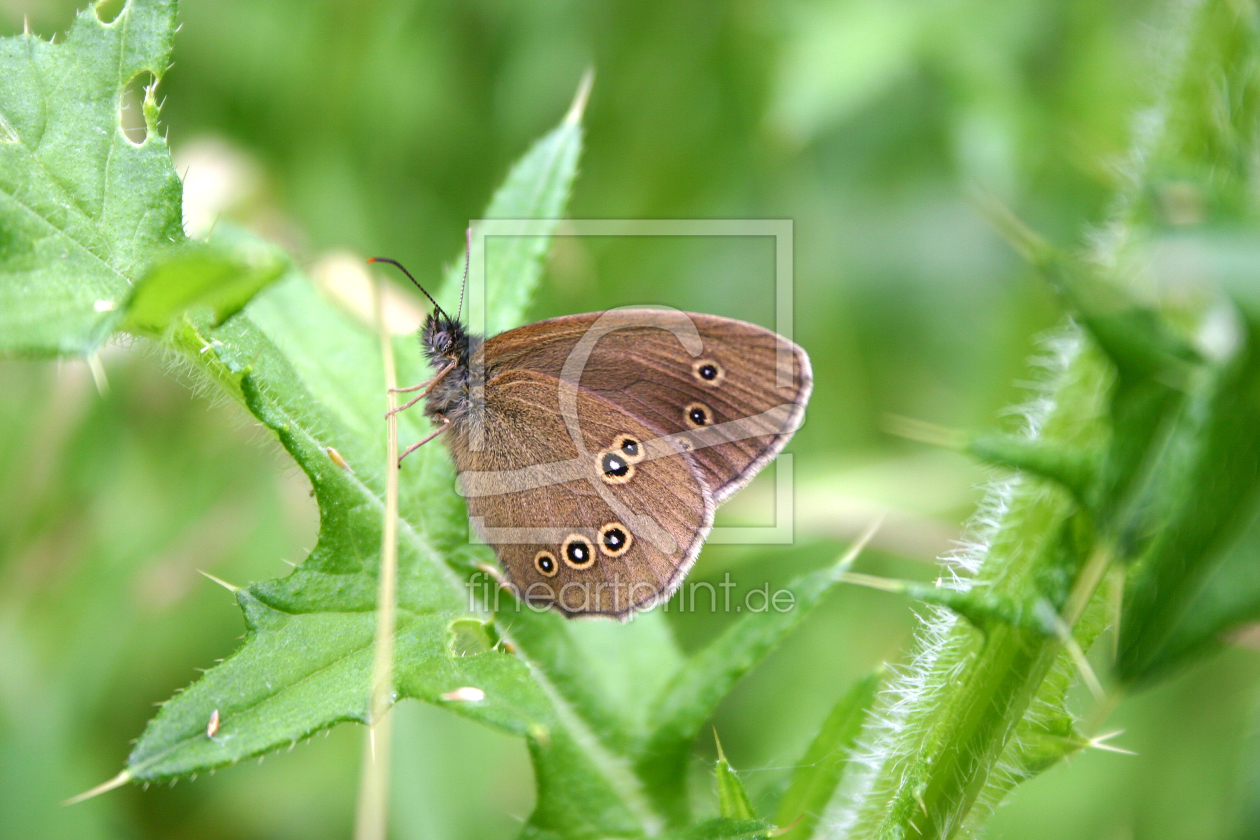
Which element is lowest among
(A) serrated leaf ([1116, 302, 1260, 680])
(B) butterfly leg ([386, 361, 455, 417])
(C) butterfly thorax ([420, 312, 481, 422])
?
(A) serrated leaf ([1116, 302, 1260, 680])

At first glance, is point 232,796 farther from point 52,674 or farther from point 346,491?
point 346,491

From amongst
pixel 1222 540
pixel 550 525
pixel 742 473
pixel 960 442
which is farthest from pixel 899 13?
pixel 1222 540

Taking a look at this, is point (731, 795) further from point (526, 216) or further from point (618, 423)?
point (526, 216)

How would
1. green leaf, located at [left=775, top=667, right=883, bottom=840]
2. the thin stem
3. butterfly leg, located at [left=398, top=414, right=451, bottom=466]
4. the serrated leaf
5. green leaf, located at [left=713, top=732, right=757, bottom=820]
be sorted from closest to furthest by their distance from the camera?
1. the serrated leaf
2. the thin stem
3. green leaf, located at [left=713, top=732, right=757, bottom=820]
4. green leaf, located at [left=775, top=667, right=883, bottom=840]
5. butterfly leg, located at [left=398, top=414, right=451, bottom=466]

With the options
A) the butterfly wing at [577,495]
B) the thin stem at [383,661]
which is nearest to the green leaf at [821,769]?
the butterfly wing at [577,495]

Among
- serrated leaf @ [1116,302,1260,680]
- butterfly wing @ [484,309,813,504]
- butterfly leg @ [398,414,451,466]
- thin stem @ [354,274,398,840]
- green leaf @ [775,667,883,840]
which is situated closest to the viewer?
serrated leaf @ [1116,302,1260,680]

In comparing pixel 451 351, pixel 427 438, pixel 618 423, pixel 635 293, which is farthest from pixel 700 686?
pixel 635 293

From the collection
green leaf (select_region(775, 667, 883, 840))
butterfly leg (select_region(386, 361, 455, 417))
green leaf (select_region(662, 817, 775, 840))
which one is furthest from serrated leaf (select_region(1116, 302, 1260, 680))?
butterfly leg (select_region(386, 361, 455, 417))

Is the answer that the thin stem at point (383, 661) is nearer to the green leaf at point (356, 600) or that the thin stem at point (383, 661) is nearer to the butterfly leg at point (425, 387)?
the green leaf at point (356, 600)

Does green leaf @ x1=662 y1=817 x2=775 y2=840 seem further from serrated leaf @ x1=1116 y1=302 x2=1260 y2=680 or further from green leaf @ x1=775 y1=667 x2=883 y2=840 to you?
serrated leaf @ x1=1116 y1=302 x2=1260 y2=680
